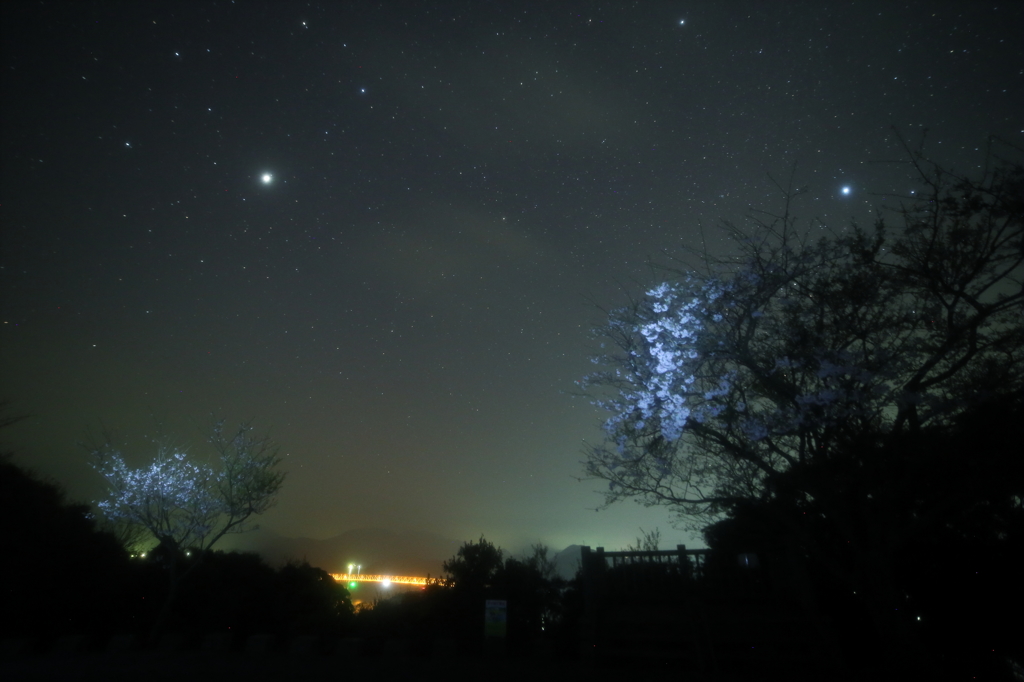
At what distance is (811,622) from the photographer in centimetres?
1095

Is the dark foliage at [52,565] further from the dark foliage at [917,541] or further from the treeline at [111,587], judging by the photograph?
the dark foliage at [917,541]

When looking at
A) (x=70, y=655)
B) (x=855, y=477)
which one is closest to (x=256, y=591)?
(x=70, y=655)

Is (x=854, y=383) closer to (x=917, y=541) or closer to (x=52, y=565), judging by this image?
(x=917, y=541)

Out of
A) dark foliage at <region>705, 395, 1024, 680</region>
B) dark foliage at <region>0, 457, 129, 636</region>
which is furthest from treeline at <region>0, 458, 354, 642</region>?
dark foliage at <region>705, 395, 1024, 680</region>

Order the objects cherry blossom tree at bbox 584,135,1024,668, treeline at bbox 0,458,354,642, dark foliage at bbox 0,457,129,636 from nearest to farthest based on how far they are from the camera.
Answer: cherry blossom tree at bbox 584,135,1024,668
dark foliage at bbox 0,457,129,636
treeline at bbox 0,458,354,642

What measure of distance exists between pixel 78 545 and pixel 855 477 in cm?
2917

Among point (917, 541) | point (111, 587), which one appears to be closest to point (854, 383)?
point (917, 541)

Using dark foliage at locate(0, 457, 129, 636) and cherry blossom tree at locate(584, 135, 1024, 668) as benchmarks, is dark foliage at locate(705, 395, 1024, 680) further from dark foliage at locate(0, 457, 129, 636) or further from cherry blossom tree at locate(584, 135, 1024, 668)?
dark foliage at locate(0, 457, 129, 636)

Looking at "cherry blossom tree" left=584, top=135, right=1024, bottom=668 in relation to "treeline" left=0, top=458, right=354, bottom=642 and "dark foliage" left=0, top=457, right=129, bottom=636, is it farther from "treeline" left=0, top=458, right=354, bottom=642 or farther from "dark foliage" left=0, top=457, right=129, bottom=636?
"dark foliage" left=0, top=457, right=129, bottom=636

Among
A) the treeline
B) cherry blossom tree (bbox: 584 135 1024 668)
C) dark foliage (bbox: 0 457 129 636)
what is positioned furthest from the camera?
the treeline

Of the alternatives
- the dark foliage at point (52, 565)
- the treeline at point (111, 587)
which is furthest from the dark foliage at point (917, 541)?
the dark foliage at point (52, 565)

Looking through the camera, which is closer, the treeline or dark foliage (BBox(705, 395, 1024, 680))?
dark foliage (BBox(705, 395, 1024, 680))

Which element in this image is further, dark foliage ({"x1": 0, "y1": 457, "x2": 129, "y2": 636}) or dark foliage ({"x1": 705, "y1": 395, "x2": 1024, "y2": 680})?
dark foliage ({"x1": 0, "y1": 457, "x2": 129, "y2": 636})

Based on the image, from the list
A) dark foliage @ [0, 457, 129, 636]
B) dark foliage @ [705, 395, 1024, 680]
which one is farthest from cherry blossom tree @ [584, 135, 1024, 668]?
dark foliage @ [0, 457, 129, 636]
